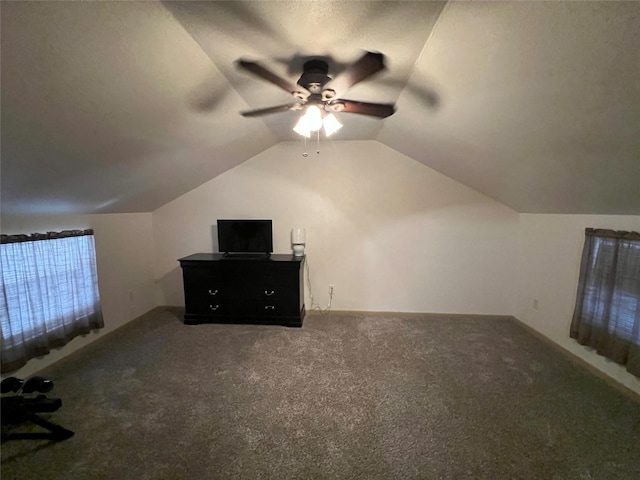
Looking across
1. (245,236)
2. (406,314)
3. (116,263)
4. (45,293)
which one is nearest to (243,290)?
(245,236)

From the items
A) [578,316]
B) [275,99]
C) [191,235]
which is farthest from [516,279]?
[191,235]

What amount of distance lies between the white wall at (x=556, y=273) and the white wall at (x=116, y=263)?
499 cm

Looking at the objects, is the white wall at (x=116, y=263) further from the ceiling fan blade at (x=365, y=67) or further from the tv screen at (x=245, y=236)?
the ceiling fan blade at (x=365, y=67)

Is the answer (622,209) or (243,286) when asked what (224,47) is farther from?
(622,209)

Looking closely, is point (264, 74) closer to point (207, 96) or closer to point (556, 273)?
point (207, 96)

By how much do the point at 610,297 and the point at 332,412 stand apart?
2.48 metres

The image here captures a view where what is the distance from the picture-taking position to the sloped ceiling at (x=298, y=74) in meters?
1.05

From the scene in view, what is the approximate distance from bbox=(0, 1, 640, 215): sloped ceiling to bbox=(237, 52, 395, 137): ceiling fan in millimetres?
97

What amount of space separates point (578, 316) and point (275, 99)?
132 inches

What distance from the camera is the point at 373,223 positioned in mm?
3547

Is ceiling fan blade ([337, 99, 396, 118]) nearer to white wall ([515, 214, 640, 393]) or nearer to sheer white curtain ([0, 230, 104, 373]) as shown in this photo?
white wall ([515, 214, 640, 393])

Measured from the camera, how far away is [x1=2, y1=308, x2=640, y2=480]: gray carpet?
1.52 metres

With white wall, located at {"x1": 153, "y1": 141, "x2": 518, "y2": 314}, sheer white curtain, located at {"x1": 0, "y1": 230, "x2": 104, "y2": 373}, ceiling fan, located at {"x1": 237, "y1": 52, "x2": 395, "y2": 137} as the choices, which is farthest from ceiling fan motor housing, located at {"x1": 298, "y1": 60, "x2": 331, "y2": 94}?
sheer white curtain, located at {"x1": 0, "y1": 230, "x2": 104, "y2": 373}

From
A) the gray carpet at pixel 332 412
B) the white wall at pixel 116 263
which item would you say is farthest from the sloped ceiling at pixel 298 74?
the gray carpet at pixel 332 412
